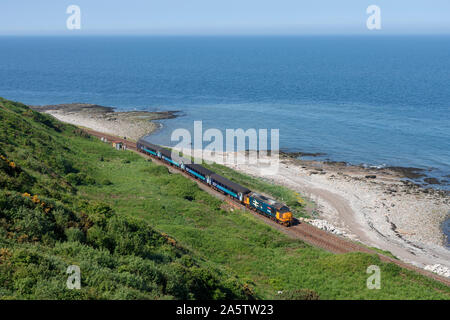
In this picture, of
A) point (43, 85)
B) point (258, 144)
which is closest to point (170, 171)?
point (258, 144)

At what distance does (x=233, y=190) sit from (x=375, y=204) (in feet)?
80.8

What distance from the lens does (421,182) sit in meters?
68.2

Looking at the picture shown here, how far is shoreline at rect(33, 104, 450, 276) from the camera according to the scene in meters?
47.2

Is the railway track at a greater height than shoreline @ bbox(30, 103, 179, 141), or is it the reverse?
shoreline @ bbox(30, 103, 179, 141)

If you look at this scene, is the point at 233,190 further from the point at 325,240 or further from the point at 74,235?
the point at 74,235

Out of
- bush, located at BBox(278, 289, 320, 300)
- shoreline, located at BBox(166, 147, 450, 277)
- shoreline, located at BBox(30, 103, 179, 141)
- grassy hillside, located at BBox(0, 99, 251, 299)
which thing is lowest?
shoreline, located at BBox(166, 147, 450, 277)

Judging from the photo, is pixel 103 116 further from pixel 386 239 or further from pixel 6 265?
pixel 6 265

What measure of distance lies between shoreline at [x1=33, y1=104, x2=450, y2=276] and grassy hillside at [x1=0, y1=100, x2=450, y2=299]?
1310 centimetres

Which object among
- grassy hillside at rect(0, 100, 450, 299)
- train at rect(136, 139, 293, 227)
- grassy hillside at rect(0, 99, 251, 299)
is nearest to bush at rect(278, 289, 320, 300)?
grassy hillside at rect(0, 100, 450, 299)

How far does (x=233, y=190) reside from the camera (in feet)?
173

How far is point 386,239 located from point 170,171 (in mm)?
36346

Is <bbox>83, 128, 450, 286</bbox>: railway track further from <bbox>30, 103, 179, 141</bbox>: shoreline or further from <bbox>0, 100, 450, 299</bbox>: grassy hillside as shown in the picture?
<bbox>30, 103, 179, 141</bbox>: shoreline

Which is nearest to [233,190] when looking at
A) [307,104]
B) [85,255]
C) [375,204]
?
[375,204]

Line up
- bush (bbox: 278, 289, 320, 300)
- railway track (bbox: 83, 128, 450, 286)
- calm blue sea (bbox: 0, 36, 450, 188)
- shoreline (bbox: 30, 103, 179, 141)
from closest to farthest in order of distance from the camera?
bush (bbox: 278, 289, 320, 300) < railway track (bbox: 83, 128, 450, 286) < calm blue sea (bbox: 0, 36, 450, 188) < shoreline (bbox: 30, 103, 179, 141)
